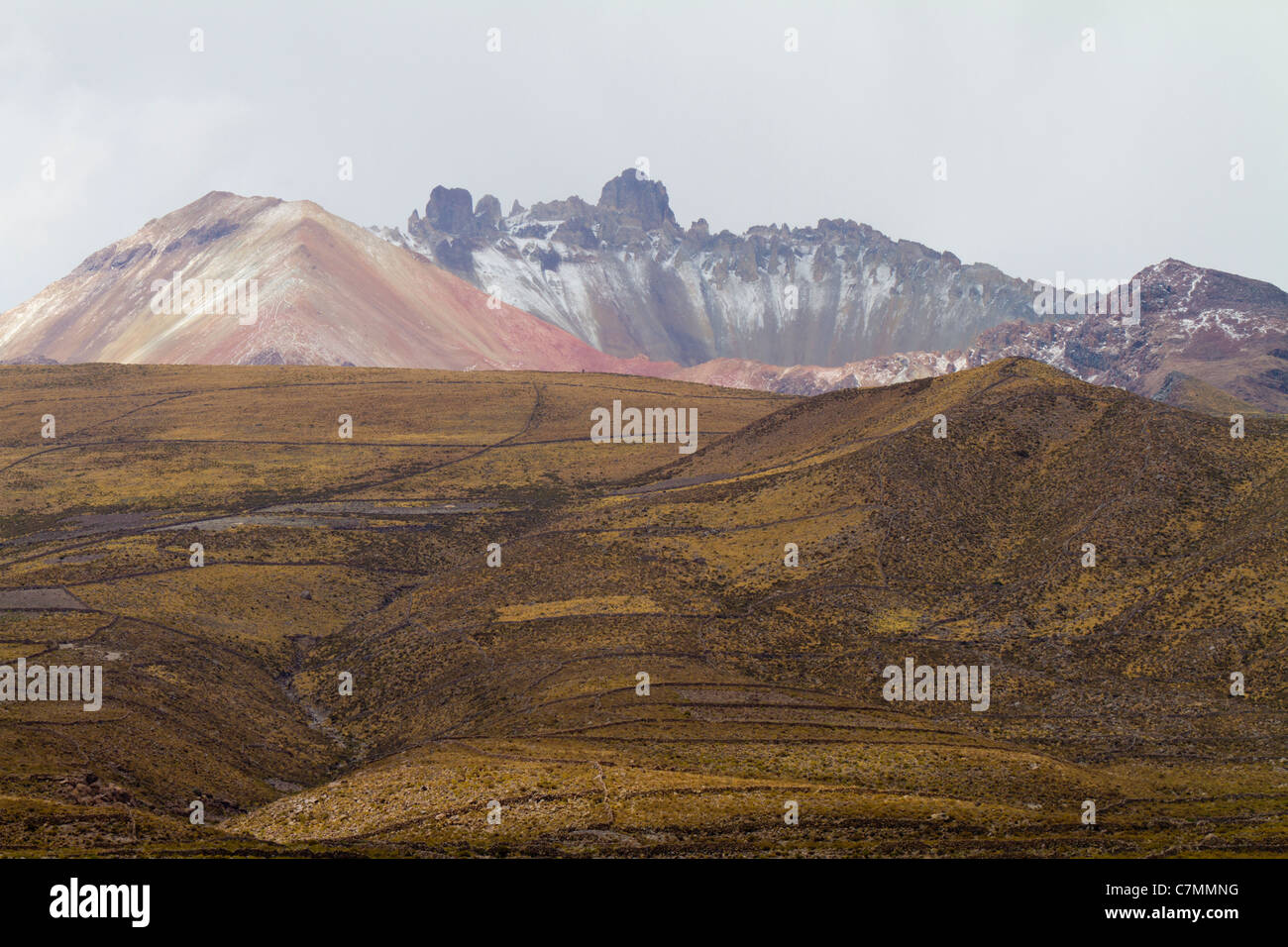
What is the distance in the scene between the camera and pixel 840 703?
84.3 metres

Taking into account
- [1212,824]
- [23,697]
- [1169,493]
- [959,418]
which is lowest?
[1212,824]

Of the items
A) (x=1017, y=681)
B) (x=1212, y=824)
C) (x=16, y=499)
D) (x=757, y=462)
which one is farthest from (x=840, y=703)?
(x=16, y=499)

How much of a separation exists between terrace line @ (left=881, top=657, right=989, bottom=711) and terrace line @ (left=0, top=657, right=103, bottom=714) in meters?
55.9

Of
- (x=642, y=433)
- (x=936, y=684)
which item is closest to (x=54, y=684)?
(x=936, y=684)

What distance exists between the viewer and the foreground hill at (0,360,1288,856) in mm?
60844

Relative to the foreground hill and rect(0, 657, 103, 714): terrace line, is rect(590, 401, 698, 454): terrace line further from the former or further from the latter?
rect(0, 657, 103, 714): terrace line

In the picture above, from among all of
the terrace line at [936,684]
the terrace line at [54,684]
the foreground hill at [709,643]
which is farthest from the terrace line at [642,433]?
the terrace line at [54,684]

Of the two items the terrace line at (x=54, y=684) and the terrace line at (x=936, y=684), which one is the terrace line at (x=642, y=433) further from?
the terrace line at (x=54, y=684)

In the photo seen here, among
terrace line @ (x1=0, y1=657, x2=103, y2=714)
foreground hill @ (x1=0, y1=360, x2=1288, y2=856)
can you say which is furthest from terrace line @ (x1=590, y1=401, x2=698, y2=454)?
terrace line @ (x1=0, y1=657, x2=103, y2=714)

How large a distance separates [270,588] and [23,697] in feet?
131

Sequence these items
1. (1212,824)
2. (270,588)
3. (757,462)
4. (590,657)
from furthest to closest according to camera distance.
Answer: (757,462), (270,588), (590,657), (1212,824)

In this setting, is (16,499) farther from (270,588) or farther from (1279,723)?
(1279,723)

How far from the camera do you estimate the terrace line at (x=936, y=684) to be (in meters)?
86.0

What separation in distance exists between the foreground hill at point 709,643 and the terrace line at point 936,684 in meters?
1.10
